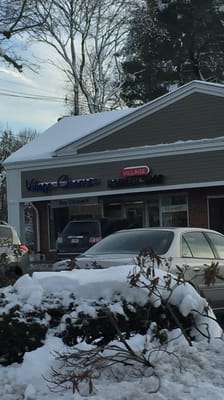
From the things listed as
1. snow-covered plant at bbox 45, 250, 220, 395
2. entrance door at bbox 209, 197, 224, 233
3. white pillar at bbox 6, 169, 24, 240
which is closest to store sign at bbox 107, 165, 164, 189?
entrance door at bbox 209, 197, 224, 233

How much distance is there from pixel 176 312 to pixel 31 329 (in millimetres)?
1225

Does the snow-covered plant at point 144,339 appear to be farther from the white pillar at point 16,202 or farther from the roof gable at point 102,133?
the white pillar at point 16,202

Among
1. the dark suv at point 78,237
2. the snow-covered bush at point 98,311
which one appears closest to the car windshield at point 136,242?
the snow-covered bush at point 98,311

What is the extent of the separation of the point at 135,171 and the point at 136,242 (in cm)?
1444

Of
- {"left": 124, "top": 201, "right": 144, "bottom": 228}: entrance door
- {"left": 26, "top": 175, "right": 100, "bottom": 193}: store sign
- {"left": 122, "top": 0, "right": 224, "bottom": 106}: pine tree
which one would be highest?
{"left": 122, "top": 0, "right": 224, "bottom": 106}: pine tree

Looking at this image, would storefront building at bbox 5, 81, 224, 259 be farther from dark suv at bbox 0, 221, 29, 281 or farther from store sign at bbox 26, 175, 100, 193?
dark suv at bbox 0, 221, 29, 281

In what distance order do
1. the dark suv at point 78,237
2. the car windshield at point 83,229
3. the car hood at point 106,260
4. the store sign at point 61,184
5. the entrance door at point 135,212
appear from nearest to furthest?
the car hood at point 106,260 → the dark suv at point 78,237 → the car windshield at point 83,229 → the store sign at point 61,184 → the entrance door at point 135,212

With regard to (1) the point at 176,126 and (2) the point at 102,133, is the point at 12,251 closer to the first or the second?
(1) the point at 176,126

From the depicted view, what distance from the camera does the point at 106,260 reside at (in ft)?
30.1

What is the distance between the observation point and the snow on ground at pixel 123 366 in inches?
177

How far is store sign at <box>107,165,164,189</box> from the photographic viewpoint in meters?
23.9

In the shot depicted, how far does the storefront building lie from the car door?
482 inches

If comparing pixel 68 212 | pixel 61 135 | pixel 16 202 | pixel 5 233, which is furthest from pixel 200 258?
pixel 61 135

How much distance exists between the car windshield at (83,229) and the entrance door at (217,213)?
18.5 feet
